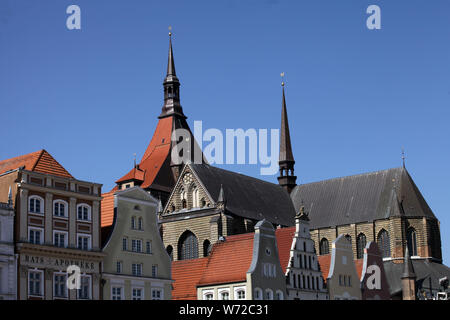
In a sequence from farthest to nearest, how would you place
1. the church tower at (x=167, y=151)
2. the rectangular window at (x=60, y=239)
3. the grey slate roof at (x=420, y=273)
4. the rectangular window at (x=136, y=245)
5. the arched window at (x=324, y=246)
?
the church tower at (x=167, y=151)
the arched window at (x=324, y=246)
the grey slate roof at (x=420, y=273)
the rectangular window at (x=136, y=245)
the rectangular window at (x=60, y=239)

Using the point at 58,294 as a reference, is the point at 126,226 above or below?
above

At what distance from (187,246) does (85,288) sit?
4100 centimetres

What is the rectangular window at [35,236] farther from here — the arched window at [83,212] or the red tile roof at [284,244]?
the red tile roof at [284,244]

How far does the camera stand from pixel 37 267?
48094 mm

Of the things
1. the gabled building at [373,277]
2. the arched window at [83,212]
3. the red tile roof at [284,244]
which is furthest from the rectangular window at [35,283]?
the gabled building at [373,277]

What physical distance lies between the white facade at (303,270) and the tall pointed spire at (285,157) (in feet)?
141

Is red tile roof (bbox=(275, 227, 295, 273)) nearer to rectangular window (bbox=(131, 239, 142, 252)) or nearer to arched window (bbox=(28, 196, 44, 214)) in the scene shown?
rectangular window (bbox=(131, 239, 142, 252))

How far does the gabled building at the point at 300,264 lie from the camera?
62500 mm

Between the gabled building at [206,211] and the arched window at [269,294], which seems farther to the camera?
→ the gabled building at [206,211]

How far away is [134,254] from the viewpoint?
54500 mm

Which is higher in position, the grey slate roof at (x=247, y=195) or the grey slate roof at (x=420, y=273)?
the grey slate roof at (x=247, y=195)

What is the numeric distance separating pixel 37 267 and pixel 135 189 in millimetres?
9909

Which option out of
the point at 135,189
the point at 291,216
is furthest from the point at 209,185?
the point at 135,189
